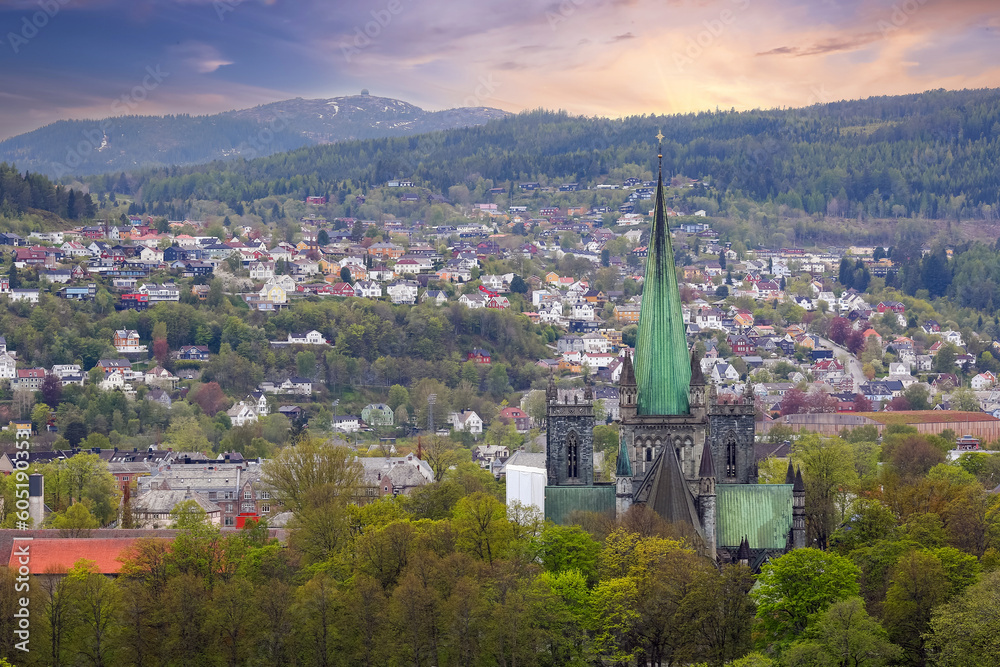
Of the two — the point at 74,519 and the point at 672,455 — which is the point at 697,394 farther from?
the point at 74,519

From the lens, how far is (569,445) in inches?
3297

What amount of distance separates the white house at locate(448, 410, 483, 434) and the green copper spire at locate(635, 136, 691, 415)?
92.4 m

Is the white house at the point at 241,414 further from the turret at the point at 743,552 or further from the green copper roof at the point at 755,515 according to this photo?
the turret at the point at 743,552

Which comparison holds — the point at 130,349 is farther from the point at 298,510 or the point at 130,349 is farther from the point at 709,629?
the point at 709,629

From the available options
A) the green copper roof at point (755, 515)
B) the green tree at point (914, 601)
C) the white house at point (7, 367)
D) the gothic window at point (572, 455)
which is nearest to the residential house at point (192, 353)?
the white house at point (7, 367)

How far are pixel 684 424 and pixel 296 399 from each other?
10734 centimetres

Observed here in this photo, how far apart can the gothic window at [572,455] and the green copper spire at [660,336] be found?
13.0ft

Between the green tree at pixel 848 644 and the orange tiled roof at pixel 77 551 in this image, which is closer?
the green tree at pixel 848 644

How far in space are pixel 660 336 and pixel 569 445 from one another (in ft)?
25.4

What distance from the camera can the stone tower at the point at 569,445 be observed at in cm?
8344

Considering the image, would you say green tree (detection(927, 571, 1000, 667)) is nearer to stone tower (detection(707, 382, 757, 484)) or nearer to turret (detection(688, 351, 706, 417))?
stone tower (detection(707, 382, 757, 484))

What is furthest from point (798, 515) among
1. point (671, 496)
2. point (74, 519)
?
point (74, 519)

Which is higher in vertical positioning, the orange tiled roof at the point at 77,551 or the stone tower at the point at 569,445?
the stone tower at the point at 569,445

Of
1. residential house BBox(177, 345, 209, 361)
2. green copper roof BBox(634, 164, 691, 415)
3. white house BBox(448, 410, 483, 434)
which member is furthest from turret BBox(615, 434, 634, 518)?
residential house BBox(177, 345, 209, 361)
